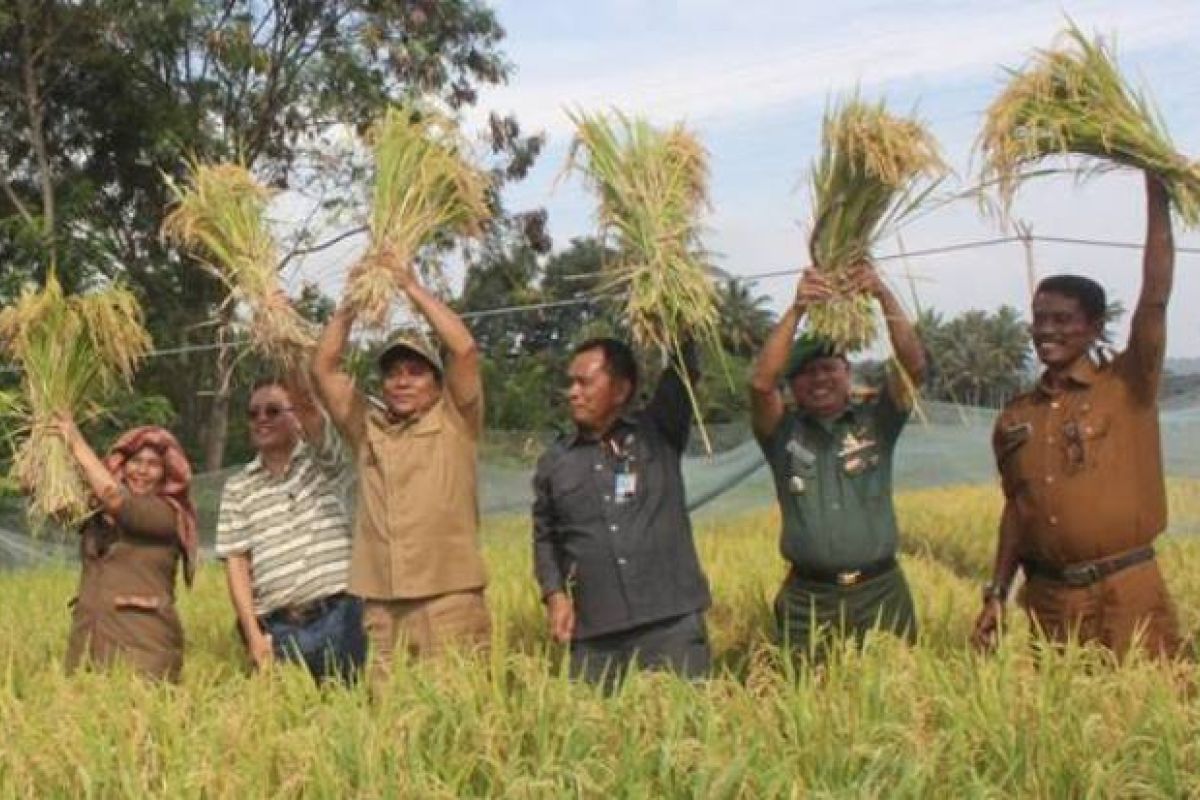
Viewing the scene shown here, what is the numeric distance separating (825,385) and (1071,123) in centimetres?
86

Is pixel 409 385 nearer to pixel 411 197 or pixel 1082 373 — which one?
pixel 411 197

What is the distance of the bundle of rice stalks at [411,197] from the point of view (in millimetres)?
3809

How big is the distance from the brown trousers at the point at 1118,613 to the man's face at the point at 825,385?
67 cm

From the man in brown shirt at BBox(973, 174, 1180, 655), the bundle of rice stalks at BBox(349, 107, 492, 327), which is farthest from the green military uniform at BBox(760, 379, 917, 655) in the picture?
the bundle of rice stalks at BBox(349, 107, 492, 327)

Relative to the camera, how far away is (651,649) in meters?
3.75

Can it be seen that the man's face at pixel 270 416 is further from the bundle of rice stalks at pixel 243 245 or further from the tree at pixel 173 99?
the tree at pixel 173 99

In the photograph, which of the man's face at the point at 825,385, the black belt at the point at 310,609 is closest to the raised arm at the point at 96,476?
the black belt at the point at 310,609

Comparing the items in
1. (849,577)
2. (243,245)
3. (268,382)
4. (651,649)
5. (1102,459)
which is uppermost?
(243,245)

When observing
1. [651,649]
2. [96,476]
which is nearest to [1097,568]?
[651,649]

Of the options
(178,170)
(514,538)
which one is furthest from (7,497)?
(178,170)

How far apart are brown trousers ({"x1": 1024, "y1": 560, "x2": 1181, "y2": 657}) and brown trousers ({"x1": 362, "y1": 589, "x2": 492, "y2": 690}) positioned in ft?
4.51

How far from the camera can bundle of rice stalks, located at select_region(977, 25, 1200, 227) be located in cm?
342

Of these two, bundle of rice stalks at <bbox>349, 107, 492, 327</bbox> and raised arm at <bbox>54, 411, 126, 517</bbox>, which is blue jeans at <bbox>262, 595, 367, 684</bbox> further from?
bundle of rice stalks at <bbox>349, 107, 492, 327</bbox>

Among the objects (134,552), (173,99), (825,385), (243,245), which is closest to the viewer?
(825,385)
